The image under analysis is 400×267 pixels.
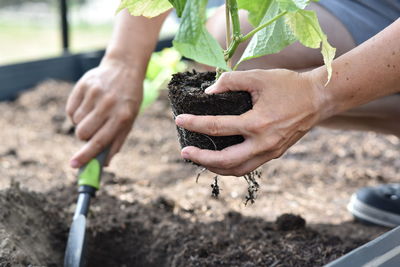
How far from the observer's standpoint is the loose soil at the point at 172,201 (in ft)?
4.31

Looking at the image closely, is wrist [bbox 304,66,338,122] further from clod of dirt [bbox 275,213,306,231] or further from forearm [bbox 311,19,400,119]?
clod of dirt [bbox 275,213,306,231]

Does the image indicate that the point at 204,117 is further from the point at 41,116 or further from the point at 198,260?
the point at 41,116

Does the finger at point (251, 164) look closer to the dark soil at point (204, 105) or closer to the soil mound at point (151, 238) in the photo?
the dark soil at point (204, 105)

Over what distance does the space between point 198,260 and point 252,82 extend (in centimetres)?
52

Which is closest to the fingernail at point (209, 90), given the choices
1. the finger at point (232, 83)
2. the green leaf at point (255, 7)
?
the finger at point (232, 83)

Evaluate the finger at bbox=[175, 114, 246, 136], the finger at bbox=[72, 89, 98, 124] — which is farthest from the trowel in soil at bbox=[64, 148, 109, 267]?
the finger at bbox=[175, 114, 246, 136]

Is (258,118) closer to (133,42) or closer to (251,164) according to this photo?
(251,164)

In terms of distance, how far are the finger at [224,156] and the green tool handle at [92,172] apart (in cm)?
50

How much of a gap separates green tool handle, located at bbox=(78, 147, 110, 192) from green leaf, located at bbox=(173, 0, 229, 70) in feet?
2.12

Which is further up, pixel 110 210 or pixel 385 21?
pixel 385 21

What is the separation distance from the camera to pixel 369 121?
1.61 m

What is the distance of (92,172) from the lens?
4.68ft

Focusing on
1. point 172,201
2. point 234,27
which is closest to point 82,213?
point 172,201

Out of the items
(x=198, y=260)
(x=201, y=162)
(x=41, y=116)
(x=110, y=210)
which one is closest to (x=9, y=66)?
(x=41, y=116)
